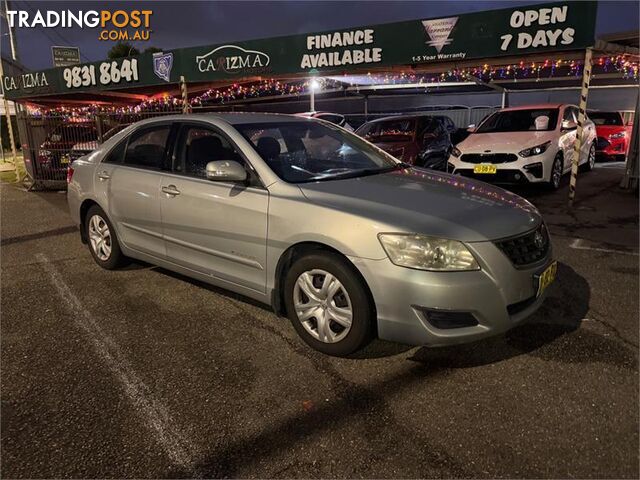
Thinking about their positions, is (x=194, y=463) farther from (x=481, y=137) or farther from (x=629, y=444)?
(x=481, y=137)

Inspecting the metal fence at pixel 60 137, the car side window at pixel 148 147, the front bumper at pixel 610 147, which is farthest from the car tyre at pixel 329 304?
the front bumper at pixel 610 147

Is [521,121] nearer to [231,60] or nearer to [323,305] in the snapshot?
[231,60]

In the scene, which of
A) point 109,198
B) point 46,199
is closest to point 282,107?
point 46,199

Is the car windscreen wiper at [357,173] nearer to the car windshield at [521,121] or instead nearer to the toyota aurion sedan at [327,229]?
the toyota aurion sedan at [327,229]

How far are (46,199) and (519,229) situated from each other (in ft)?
31.7

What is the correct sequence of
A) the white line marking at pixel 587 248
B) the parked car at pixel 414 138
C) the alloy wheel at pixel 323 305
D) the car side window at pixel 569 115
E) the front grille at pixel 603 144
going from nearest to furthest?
1. the alloy wheel at pixel 323 305
2. the white line marking at pixel 587 248
3. the car side window at pixel 569 115
4. the parked car at pixel 414 138
5. the front grille at pixel 603 144

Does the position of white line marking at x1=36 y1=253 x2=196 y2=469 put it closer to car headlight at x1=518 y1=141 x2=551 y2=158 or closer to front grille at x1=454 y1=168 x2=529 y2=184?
front grille at x1=454 y1=168 x2=529 y2=184

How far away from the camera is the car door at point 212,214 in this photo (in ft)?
10.9

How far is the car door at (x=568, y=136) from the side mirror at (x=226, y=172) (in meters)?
7.59

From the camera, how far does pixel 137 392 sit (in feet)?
9.02

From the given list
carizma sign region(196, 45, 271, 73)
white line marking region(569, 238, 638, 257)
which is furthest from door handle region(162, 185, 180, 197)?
carizma sign region(196, 45, 271, 73)

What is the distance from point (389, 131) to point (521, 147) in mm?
3101

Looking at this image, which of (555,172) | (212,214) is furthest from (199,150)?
(555,172)

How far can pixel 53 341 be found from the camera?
11.2ft
